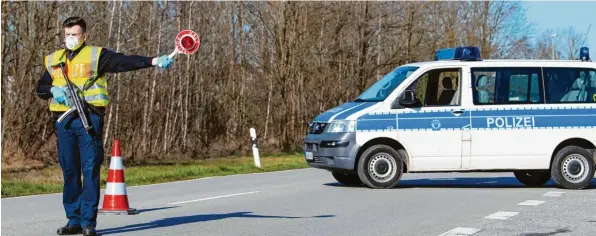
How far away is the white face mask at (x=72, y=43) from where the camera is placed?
9.21 meters

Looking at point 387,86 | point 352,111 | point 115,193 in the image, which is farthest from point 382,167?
point 115,193

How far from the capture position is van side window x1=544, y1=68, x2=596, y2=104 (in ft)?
55.5

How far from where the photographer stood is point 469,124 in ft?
54.5

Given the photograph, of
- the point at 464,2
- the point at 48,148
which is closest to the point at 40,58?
the point at 48,148

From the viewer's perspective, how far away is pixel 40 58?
81.2ft

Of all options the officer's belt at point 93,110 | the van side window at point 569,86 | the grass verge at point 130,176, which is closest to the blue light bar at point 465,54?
the van side window at point 569,86

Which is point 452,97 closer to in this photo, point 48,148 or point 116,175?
point 116,175

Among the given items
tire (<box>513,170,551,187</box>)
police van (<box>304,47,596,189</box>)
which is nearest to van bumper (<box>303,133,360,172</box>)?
police van (<box>304,47,596,189</box>)

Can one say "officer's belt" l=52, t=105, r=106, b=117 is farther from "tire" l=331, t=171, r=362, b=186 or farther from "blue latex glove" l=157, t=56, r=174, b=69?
"tire" l=331, t=171, r=362, b=186

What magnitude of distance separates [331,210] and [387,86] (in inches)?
175

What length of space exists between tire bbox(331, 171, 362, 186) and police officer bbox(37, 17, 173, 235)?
8599mm

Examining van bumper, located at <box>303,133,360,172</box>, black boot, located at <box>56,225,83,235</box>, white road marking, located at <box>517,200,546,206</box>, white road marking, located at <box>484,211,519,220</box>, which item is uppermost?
van bumper, located at <box>303,133,360,172</box>

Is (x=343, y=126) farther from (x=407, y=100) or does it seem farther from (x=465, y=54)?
(x=465, y=54)

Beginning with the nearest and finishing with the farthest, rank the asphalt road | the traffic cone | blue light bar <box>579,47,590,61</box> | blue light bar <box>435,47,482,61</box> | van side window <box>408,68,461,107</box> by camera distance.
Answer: the asphalt road
the traffic cone
van side window <box>408,68,461,107</box>
blue light bar <box>435,47,482,61</box>
blue light bar <box>579,47,590,61</box>
